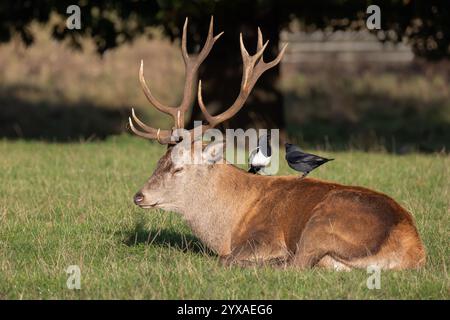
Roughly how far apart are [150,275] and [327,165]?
17.8ft

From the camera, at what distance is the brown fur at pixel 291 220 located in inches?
274

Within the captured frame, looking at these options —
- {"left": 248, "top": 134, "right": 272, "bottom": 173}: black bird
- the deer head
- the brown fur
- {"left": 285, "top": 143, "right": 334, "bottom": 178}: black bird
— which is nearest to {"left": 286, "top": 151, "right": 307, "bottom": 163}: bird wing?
{"left": 285, "top": 143, "right": 334, "bottom": 178}: black bird

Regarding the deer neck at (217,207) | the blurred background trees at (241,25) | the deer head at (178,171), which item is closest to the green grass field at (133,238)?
the deer neck at (217,207)

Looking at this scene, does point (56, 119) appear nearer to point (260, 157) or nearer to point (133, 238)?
point (133, 238)

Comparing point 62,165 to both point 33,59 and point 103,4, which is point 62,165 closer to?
point 103,4

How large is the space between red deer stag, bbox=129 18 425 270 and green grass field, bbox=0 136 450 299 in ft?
0.59

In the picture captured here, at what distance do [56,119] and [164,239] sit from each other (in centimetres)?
1100

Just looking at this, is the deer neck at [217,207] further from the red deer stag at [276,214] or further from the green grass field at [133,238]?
the green grass field at [133,238]

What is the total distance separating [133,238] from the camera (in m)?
8.28

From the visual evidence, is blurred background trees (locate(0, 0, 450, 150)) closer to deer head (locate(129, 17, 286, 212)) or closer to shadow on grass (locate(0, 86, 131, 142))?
shadow on grass (locate(0, 86, 131, 142))

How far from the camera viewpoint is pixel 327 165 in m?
12.0

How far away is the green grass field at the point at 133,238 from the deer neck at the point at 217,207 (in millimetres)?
172

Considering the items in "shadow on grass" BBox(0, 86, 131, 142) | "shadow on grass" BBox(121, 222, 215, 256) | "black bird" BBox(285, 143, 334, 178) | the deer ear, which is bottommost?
"shadow on grass" BBox(0, 86, 131, 142)

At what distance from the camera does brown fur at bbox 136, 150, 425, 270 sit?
6969 millimetres
